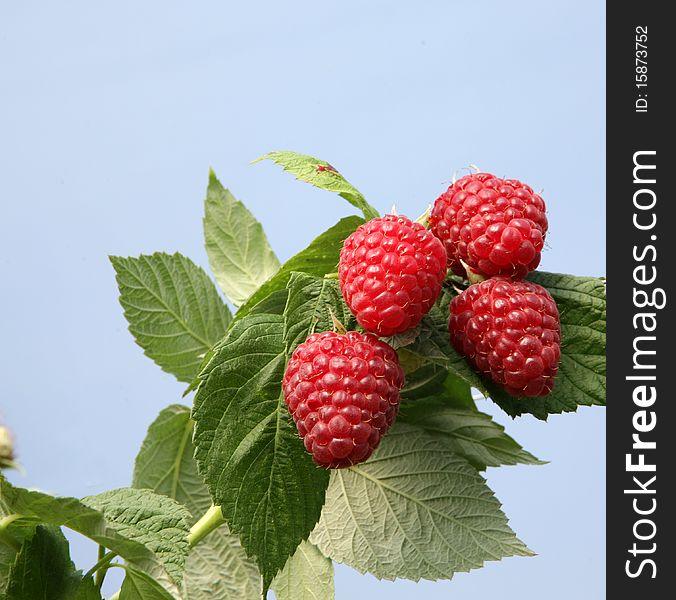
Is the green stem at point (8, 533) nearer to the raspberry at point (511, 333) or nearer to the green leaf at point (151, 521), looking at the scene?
the green leaf at point (151, 521)

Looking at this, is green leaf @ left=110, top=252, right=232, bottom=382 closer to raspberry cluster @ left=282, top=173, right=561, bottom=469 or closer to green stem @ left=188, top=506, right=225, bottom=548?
green stem @ left=188, top=506, right=225, bottom=548

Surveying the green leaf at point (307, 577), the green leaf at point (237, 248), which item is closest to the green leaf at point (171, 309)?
the green leaf at point (237, 248)

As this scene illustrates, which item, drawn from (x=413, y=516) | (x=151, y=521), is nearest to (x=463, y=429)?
(x=413, y=516)

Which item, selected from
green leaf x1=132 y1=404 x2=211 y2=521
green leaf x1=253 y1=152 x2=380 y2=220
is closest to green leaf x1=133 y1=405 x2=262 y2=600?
green leaf x1=132 y1=404 x2=211 y2=521

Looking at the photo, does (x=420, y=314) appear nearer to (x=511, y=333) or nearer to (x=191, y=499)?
(x=511, y=333)
